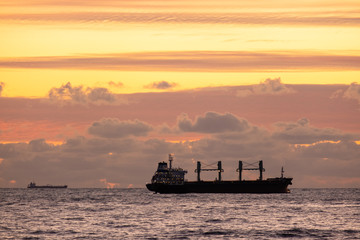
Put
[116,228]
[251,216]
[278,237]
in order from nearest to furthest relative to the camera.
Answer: [278,237] → [116,228] → [251,216]

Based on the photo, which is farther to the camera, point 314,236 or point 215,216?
point 215,216

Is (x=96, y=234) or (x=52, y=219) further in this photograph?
(x=52, y=219)

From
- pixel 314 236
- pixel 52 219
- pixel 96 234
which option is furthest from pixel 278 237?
pixel 52 219

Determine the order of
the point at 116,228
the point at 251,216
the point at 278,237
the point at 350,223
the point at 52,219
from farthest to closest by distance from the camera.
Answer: the point at 251,216, the point at 52,219, the point at 350,223, the point at 116,228, the point at 278,237

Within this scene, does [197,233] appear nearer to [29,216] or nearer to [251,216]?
[251,216]

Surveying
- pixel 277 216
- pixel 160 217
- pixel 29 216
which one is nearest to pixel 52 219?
pixel 29 216

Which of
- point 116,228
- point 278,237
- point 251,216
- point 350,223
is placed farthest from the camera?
point 251,216

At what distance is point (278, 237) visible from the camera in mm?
72688

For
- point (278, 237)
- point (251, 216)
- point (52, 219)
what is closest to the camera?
point (278, 237)

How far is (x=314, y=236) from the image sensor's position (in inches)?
2916

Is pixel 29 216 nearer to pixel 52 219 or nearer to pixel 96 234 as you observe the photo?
pixel 52 219

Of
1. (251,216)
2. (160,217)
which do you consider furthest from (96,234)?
(251,216)

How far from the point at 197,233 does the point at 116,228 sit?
11855mm

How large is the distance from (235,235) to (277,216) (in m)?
31.3
